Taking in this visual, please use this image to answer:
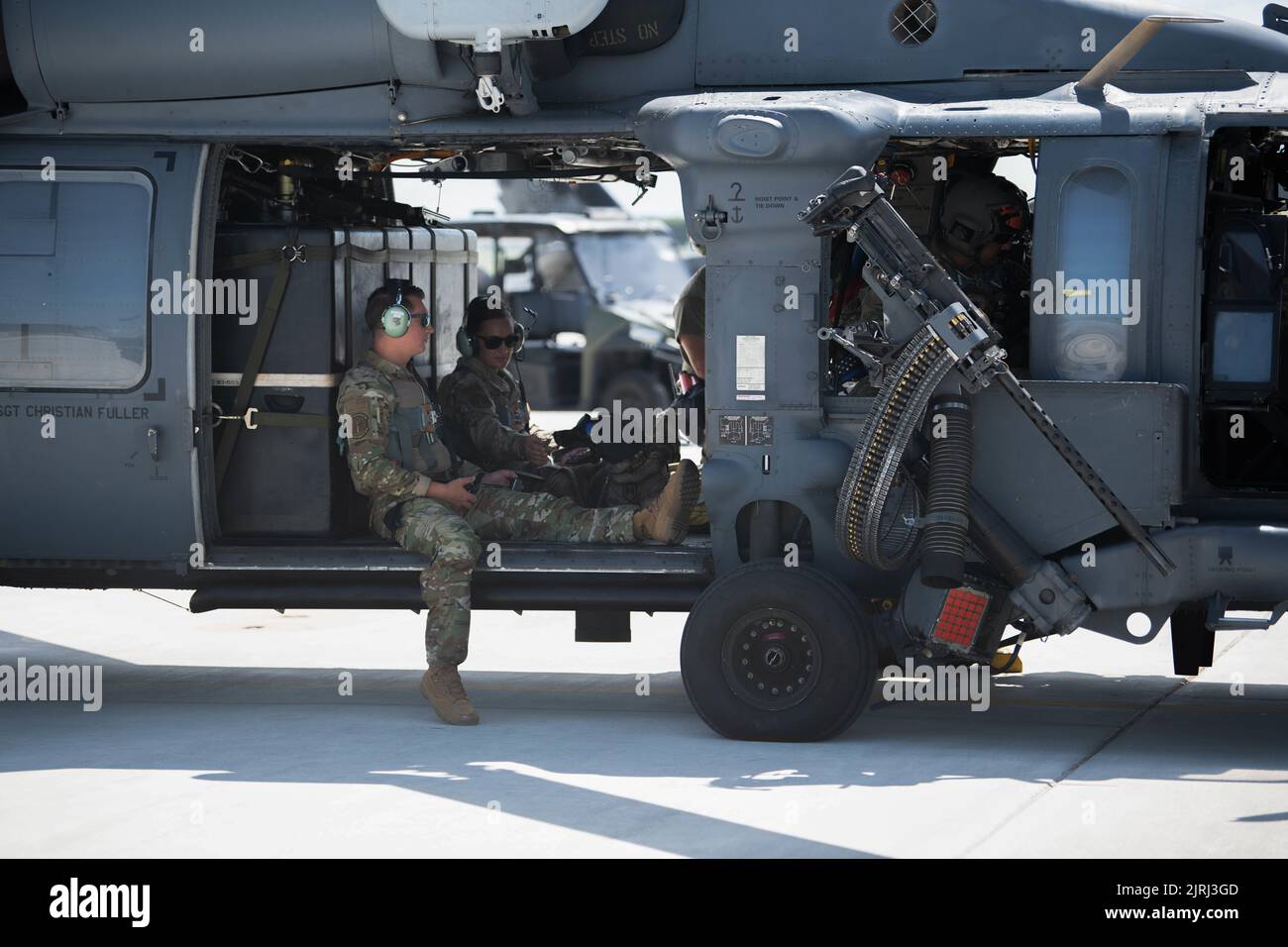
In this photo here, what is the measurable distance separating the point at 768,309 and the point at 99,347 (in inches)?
117

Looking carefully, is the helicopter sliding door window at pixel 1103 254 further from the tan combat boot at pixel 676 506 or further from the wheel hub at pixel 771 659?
the tan combat boot at pixel 676 506

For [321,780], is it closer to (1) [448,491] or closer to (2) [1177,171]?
(1) [448,491]

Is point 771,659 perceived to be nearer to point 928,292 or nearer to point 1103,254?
point 928,292

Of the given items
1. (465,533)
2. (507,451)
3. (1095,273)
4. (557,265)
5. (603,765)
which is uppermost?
(557,265)

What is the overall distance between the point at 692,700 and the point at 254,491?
2359 millimetres

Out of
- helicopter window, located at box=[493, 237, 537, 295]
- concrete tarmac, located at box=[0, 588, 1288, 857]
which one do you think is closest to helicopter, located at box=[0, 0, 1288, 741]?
concrete tarmac, located at box=[0, 588, 1288, 857]

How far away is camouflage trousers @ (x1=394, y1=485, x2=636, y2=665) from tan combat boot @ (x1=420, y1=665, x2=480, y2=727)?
6cm

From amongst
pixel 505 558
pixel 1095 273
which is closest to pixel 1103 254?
pixel 1095 273

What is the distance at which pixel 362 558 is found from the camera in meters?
7.85

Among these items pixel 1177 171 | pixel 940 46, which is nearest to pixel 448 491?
pixel 940 46

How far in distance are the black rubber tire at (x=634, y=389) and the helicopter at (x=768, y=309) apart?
11.8m

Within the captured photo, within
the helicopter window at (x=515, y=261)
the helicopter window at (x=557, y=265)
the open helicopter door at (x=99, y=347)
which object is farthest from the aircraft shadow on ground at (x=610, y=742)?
the helicopter window at (x=515, y=261)

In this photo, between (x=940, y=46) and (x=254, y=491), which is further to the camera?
(x=254, y=491)

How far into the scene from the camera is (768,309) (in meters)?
7.36
